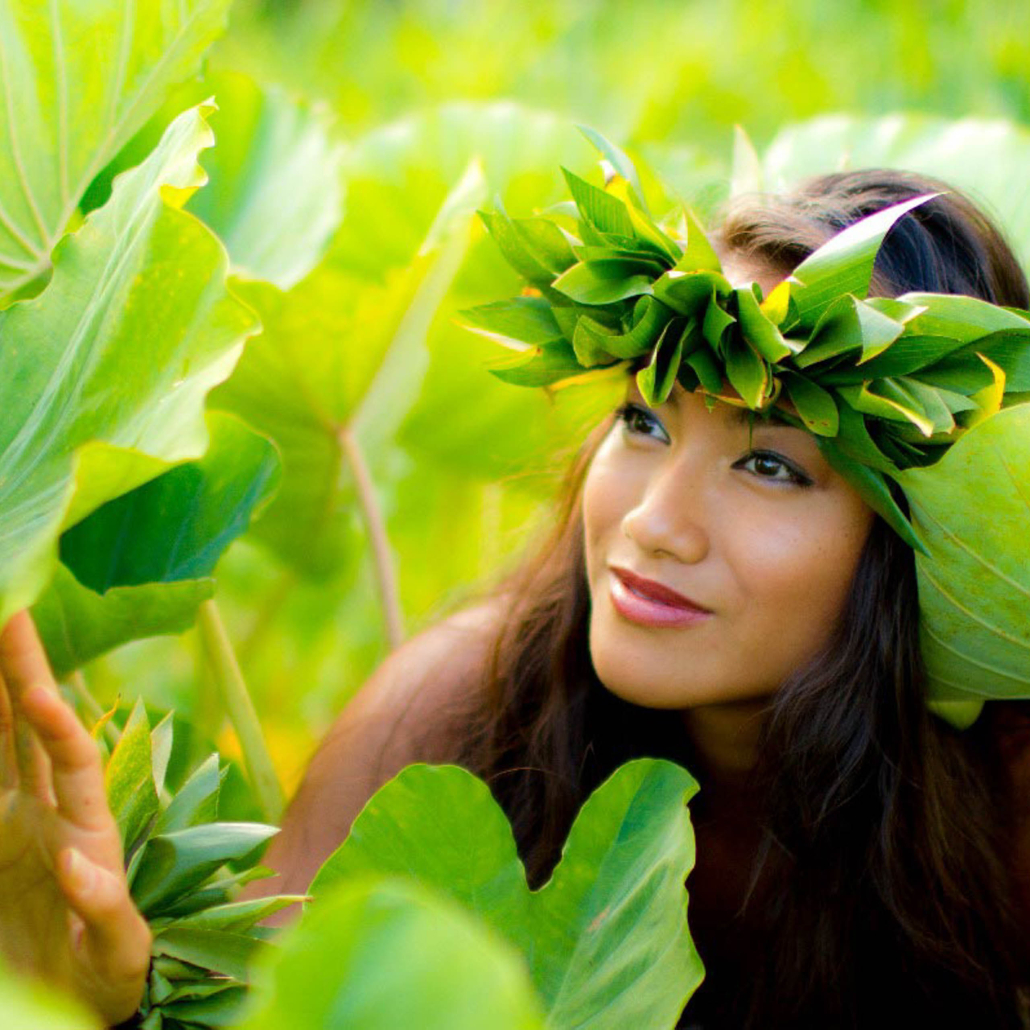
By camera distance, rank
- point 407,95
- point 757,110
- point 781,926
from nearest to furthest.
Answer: point 781,926 < point 757,110 < point 407,95

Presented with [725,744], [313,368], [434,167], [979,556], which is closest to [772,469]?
[979,556]

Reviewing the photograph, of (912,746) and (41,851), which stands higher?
(41,851)

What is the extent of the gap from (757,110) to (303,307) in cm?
162

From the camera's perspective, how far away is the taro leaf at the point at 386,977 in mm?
402

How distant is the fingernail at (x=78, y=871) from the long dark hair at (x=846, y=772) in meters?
0.61

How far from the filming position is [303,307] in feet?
4.33

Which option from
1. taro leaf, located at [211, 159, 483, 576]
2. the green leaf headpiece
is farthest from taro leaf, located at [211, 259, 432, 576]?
the green leaf headpiece

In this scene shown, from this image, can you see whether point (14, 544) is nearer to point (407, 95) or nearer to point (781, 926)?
point (781, 926)

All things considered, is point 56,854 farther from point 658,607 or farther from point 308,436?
point 308,436

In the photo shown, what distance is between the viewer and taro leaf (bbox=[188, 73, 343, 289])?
4.16 ft

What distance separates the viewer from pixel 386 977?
0.41 m

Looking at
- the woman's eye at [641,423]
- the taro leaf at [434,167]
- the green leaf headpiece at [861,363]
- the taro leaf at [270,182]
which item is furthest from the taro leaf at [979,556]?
the taro leaf at [434,167]

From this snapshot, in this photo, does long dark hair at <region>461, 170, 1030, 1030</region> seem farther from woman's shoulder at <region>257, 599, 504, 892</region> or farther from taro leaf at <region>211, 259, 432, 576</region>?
taro leaf at <region>211, 259, 432, 576</region>

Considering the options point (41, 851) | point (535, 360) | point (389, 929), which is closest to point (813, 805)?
point (535, 360)
